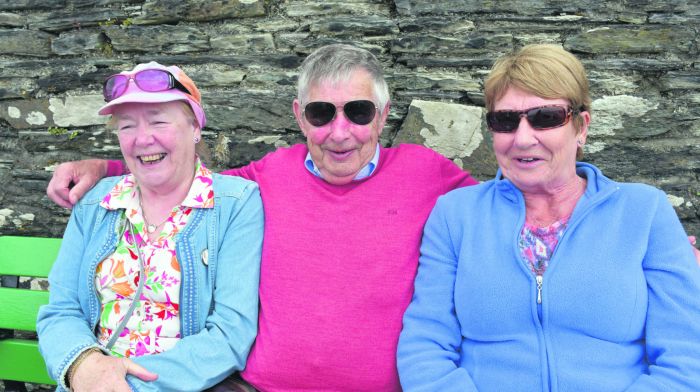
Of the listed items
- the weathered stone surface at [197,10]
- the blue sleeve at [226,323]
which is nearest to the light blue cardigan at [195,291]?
the blue sleeve at [226,323]

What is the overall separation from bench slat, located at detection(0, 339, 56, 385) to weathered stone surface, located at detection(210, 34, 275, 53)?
1.72 m

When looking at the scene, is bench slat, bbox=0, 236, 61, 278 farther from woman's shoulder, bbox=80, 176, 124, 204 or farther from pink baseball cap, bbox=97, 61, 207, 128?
pink baseball cap, bbox=97, 61, 207, 128

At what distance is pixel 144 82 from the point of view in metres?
2.27

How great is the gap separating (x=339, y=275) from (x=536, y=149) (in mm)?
869

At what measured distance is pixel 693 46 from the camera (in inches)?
107

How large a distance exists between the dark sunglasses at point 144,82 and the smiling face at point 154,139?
0.19 ft

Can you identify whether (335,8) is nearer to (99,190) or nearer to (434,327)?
(99,190)

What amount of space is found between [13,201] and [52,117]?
0.56 m

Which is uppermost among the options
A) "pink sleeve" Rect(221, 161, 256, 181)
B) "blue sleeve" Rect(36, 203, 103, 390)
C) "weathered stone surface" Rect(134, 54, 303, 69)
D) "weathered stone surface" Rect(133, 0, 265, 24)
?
"weathered stone surface" Rect(133, 0, 265, 24)

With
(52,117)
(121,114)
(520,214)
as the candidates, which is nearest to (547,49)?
(520,214)

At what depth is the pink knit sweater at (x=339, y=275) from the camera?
2229 millimetres

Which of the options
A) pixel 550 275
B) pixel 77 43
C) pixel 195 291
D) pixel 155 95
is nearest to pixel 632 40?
pixel 550 275

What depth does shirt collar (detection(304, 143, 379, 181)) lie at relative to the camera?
8.13ft

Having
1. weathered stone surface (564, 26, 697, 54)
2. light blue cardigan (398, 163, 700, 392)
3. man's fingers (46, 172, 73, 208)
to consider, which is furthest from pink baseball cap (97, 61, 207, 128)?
weathered stone surface (564, 26, 697, 54)
